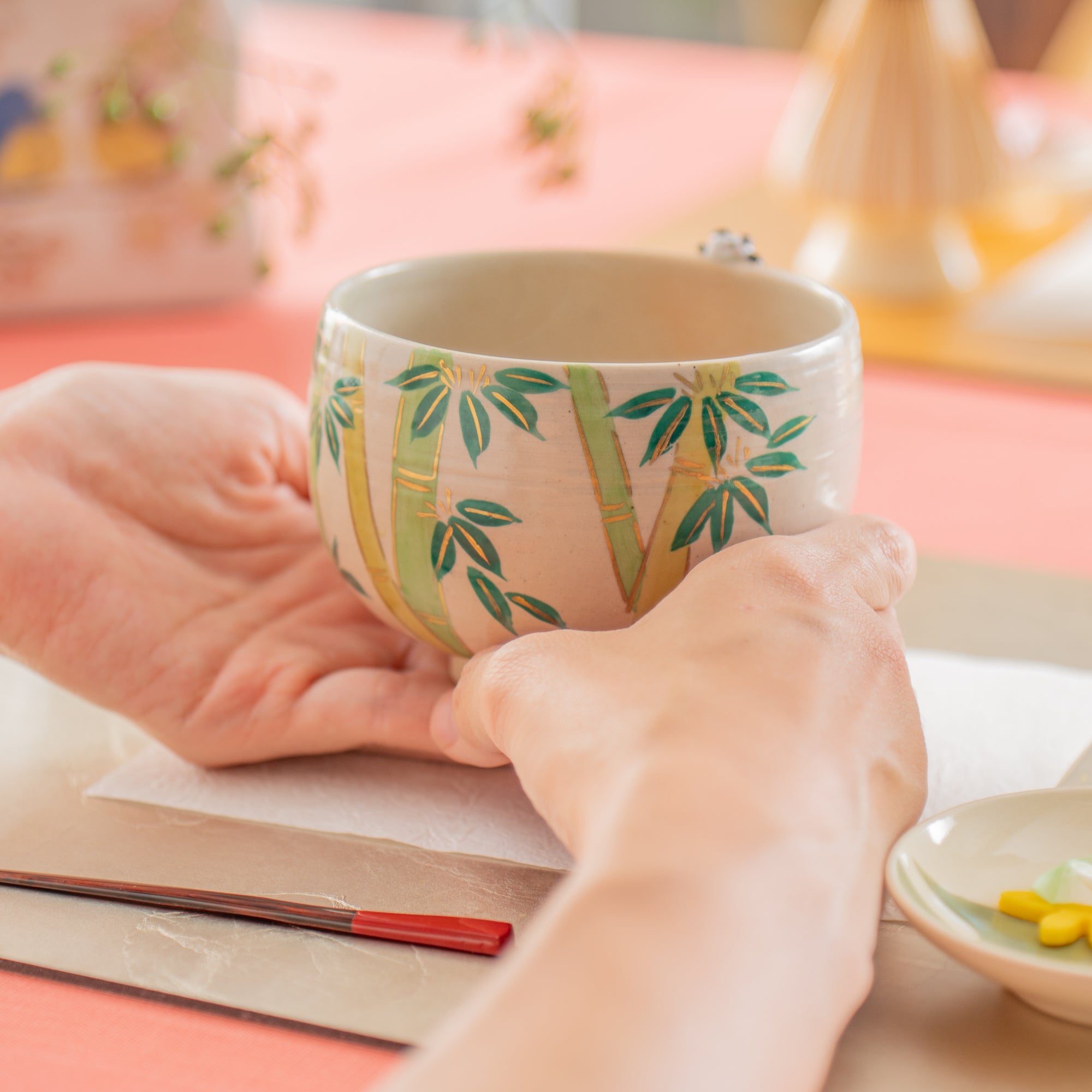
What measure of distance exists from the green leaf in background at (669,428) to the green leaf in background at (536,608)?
44 millimetres

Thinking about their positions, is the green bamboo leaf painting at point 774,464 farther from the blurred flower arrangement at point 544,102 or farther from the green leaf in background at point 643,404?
the blurred flower arrangement at point 544,102

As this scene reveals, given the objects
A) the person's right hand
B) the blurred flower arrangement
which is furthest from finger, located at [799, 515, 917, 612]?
the blurred flower arrangement

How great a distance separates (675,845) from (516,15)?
21.4 inches

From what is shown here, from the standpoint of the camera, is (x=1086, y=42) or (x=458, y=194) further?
(x=1086, y=42)

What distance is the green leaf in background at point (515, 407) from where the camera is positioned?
0.29 meters

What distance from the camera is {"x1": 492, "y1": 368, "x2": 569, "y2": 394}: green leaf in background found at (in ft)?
0.95

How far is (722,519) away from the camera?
31cm

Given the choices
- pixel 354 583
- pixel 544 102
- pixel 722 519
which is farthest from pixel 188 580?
pixel 544 102

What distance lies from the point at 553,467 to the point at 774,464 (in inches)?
2.1

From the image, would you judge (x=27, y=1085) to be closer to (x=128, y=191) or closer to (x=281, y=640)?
(x=281, y=640)

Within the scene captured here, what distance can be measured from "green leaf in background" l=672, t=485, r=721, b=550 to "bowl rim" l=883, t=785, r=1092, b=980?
82 millimetres

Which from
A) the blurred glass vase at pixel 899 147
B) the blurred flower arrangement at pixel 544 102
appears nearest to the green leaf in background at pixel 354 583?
the blurred flower arrangement at pixel 544 102

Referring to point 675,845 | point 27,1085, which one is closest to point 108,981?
point 27,1085

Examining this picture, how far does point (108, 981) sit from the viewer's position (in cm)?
27
